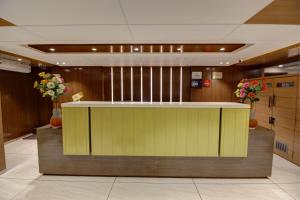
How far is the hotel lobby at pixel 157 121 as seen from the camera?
192cm

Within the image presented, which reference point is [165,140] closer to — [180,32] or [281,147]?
[180,32]

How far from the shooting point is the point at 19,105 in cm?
541

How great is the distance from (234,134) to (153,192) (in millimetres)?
1633

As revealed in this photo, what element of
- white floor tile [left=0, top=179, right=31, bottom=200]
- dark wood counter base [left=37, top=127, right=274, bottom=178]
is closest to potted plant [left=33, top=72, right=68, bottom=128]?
dark wood counter base [left=37, top=127, right=274, bottom=178]

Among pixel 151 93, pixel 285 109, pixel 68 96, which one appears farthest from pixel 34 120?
pixel 285 109

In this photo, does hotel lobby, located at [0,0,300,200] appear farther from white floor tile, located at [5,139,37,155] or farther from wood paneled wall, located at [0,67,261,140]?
wood paneled wall, located at [0,67,261,140]

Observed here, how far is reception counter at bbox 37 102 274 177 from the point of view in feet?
9.41

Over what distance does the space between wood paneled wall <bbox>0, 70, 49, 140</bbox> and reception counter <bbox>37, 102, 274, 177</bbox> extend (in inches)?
128

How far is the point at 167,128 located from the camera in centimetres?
289

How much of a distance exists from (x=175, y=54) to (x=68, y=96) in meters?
4.14

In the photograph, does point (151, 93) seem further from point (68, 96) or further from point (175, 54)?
point (68, 96)

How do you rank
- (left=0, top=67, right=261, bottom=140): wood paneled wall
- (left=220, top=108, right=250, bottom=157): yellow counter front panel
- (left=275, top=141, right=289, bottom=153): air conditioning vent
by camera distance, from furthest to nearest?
(left=0, top=67, right=261, bottom=140): wood paneled wall, (left=275, top=141, right=289, bottom=153): air conditioning vent, (left=220, top=108, right=250, bottom=157): yellow counter front panel

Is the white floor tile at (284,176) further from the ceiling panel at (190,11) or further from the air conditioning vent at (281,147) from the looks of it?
the ceiling panel at (190,11)

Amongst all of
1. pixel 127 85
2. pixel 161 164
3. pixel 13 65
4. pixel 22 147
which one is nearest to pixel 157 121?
pixel 161 164
